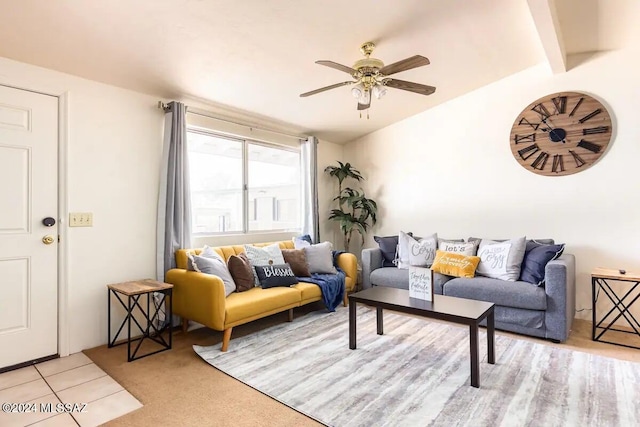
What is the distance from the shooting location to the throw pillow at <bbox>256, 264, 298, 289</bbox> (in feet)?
10.9

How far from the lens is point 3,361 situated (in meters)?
2.41

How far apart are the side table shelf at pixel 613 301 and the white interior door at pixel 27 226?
459 cm

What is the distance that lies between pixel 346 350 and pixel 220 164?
2494mm

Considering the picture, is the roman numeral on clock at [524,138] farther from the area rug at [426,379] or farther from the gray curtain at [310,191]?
the gray curtain at [310,191]

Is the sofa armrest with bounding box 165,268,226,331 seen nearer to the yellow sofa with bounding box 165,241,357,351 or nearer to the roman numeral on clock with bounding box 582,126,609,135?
the yellow sofa with bounding box 165,241,357,351

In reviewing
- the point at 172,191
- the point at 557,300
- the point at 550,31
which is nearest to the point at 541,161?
the point at 550,31

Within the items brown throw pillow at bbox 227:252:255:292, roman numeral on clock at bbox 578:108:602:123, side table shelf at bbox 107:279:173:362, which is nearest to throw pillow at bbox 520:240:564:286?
roman numeral on clock at bbox 578:108:602:123

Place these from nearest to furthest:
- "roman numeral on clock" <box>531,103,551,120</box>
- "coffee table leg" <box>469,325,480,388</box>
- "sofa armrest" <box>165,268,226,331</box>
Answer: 1. "coffee table leg" <box>469,325,480,388</box>
2. "sofa armrest" <box>165,268,226,331</box>
3. "roman numeral on clock" <box>531,103,551,120</box>

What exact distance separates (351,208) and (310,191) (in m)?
0.97

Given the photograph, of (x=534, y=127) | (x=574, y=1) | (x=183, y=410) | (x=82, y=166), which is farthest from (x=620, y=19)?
(x=82, y=166)

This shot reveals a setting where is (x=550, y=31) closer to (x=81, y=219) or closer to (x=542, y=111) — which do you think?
(x=542, y=111)

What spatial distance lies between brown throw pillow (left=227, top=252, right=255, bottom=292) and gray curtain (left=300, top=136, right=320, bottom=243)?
1.58m

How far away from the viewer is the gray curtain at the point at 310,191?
4.73m

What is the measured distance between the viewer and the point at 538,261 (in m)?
3.16
